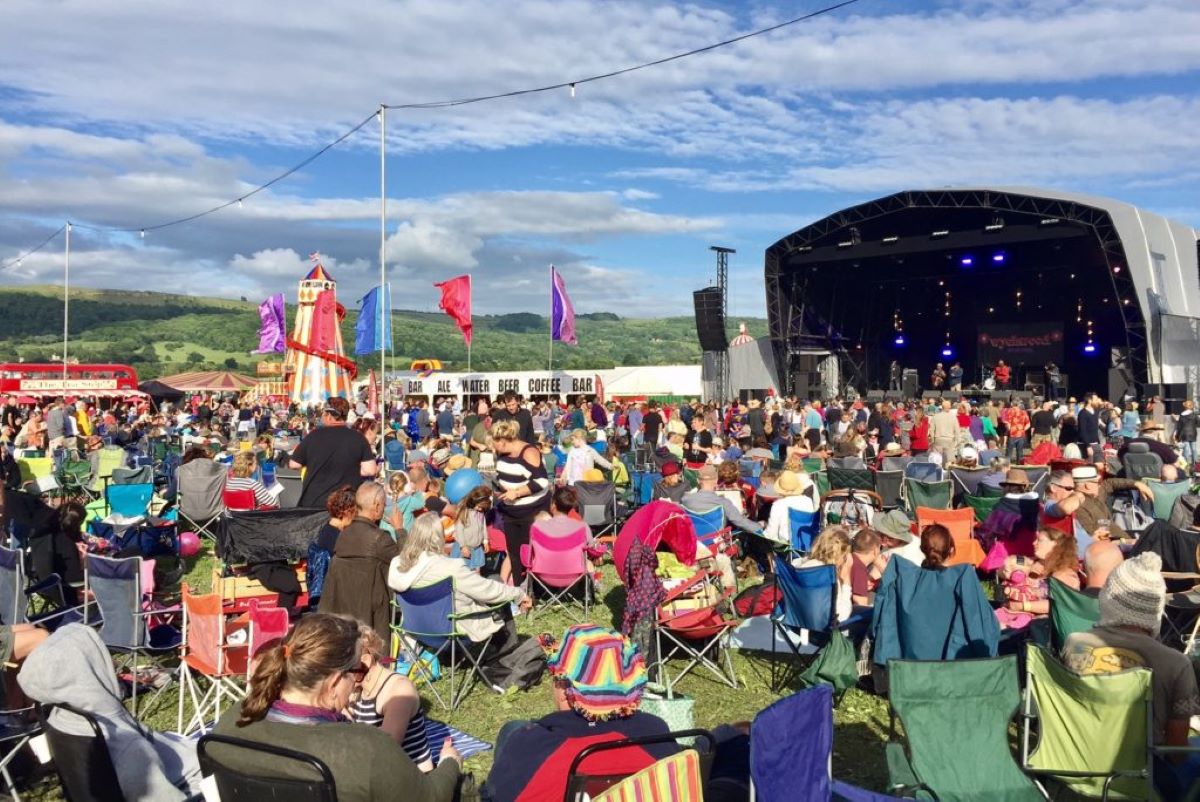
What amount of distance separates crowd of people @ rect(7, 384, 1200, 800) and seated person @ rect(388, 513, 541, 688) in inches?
0.4

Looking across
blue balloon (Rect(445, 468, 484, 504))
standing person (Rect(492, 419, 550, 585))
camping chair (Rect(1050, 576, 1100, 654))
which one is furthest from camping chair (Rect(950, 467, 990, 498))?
camping chair (Rect(1050, 576, 1100, 654))

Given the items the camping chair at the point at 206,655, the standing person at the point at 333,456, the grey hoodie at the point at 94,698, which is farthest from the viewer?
the standing person at the point at 333,456

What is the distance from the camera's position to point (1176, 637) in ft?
18.7

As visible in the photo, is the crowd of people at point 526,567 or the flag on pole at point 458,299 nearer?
the crowd of people at point 526,567

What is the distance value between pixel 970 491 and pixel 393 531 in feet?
20.9

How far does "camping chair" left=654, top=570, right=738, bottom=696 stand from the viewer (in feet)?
19.3

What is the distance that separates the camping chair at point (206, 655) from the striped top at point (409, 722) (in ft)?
6.07

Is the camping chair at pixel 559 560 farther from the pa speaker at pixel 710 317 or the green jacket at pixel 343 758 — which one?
the pa speaker at pixel 710 317

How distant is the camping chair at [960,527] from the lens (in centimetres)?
802

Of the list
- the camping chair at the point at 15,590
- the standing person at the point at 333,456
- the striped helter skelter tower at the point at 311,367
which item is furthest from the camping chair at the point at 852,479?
the striped helter skelter tower at the point at 311,367

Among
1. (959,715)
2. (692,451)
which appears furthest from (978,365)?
(959,715)

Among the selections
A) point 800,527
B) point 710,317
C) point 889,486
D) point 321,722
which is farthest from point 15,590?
point 710,317

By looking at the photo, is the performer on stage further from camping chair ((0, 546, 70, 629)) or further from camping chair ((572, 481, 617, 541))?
camping chair ((0, 546, 70, 629))

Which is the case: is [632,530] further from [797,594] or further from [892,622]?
[892,622]
